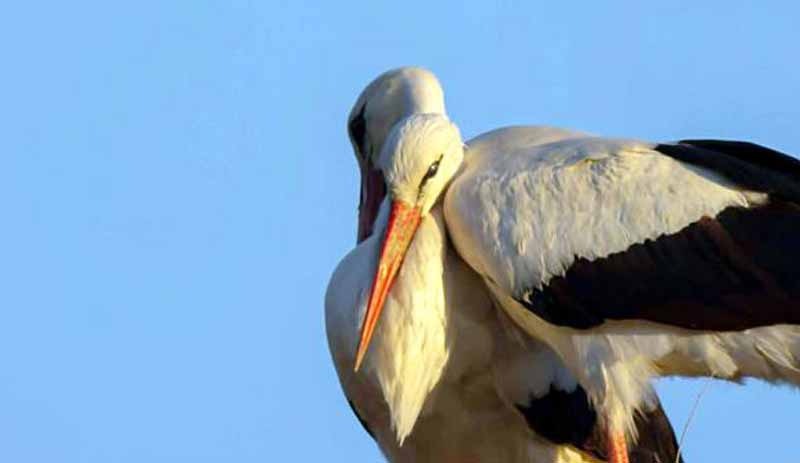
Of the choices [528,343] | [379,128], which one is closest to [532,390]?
[528,343]

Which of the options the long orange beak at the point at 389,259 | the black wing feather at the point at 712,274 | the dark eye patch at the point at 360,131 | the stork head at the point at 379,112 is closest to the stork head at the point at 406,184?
the long orange beak at the point at 389,259

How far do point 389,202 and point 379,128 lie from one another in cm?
129

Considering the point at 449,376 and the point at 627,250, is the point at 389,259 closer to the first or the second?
the point at 449,376

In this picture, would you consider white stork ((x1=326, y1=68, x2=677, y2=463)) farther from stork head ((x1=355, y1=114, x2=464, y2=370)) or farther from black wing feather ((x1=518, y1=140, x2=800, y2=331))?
black wing feather ((x1=518, y1=140, x2=800, y2=331))

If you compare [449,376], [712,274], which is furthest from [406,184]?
[712,274]

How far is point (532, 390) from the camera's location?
58.3 ft

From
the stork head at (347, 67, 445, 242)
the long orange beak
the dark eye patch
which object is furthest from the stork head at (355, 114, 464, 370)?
the dark eye patch

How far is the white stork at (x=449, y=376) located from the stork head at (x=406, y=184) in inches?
1.7

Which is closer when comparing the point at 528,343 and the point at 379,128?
the point at 528,343

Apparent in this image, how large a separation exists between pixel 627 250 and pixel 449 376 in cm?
75

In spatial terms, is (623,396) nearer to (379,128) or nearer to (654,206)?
(654,206)

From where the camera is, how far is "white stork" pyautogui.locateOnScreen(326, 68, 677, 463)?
17.5 meters

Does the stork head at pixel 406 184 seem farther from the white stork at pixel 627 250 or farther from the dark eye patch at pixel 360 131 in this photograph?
the dark eye patch at pixel 360 131

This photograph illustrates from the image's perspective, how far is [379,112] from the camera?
1886 centimetres
